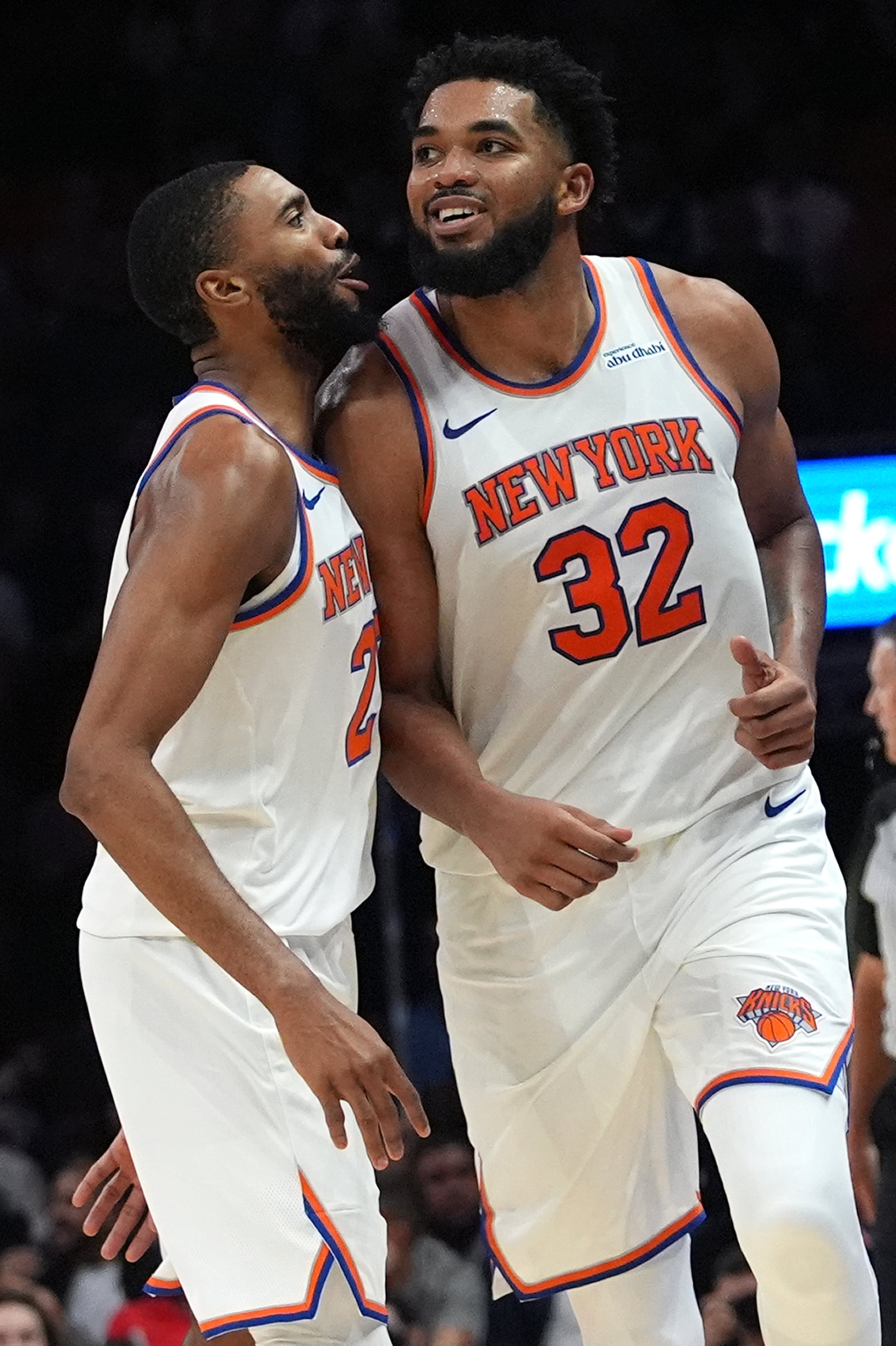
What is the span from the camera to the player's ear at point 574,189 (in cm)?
332

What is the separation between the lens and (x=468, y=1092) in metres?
3.34

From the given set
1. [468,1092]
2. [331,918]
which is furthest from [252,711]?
[468,1092]

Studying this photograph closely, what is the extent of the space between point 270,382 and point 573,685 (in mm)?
709

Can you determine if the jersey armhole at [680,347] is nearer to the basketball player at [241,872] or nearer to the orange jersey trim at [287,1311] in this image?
the basketball player at [241,872]

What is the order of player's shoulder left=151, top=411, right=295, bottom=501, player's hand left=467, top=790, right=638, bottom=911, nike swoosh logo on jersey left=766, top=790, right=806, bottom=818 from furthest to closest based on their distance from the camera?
nike swoosh logo on jersey left=766, top=790, right=806, bottom=818, player's hand left=467, top=790, right=638, bottom=911, player's shoulder left=151, top=411, right=295, bottom=501

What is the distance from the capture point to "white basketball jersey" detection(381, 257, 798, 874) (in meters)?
3.15

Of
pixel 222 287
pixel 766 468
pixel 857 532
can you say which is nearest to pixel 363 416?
pixel 222 287

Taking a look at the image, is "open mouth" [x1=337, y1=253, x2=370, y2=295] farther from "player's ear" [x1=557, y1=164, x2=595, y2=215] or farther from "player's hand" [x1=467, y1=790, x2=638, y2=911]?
"player's hand" [x1=467, y1=790, x2=638, y2=911]

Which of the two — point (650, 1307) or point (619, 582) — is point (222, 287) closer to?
point (619, 582)

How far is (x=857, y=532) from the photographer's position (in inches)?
282

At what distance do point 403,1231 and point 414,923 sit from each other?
68.6 inches

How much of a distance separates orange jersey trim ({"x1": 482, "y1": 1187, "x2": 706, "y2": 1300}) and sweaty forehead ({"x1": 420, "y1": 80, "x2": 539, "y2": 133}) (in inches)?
74.1

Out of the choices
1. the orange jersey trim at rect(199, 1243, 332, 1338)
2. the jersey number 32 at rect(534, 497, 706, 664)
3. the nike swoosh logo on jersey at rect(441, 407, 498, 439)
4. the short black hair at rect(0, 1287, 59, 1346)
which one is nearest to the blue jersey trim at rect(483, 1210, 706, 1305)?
the orange jersey trim at rect(199, 1243, 332, 1338)

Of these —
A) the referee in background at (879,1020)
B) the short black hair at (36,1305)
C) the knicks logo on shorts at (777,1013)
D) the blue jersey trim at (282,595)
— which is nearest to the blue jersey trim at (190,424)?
the blue jersey trim at (282,595)
